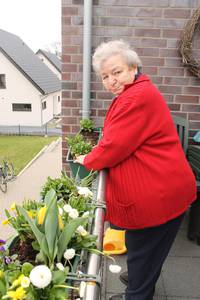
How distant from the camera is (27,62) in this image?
3008 centimetres

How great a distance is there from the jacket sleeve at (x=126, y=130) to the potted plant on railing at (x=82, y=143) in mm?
805

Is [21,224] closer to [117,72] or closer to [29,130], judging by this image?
[117,72]

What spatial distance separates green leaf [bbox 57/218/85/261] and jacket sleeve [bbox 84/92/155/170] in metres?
0.46

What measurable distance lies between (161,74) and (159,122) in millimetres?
1769

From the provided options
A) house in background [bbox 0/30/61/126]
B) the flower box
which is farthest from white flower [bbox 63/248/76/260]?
house in background [bbox 0/30/61/126]

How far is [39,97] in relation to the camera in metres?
28.9

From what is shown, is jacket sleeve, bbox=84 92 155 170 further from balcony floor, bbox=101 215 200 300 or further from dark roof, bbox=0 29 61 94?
dark roof, bbox=0 29 61 94

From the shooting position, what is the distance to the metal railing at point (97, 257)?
88 centimetres

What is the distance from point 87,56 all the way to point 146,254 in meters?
1.92

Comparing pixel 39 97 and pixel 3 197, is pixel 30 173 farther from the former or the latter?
pixel 39 97

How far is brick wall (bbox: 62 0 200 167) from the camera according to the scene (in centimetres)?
303

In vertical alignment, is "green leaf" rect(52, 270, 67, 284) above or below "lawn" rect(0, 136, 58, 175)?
above

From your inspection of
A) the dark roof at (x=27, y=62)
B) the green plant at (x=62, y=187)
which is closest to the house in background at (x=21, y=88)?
the dark roof at (x=27, y=62)

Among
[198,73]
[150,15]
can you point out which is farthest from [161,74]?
[150,15]
